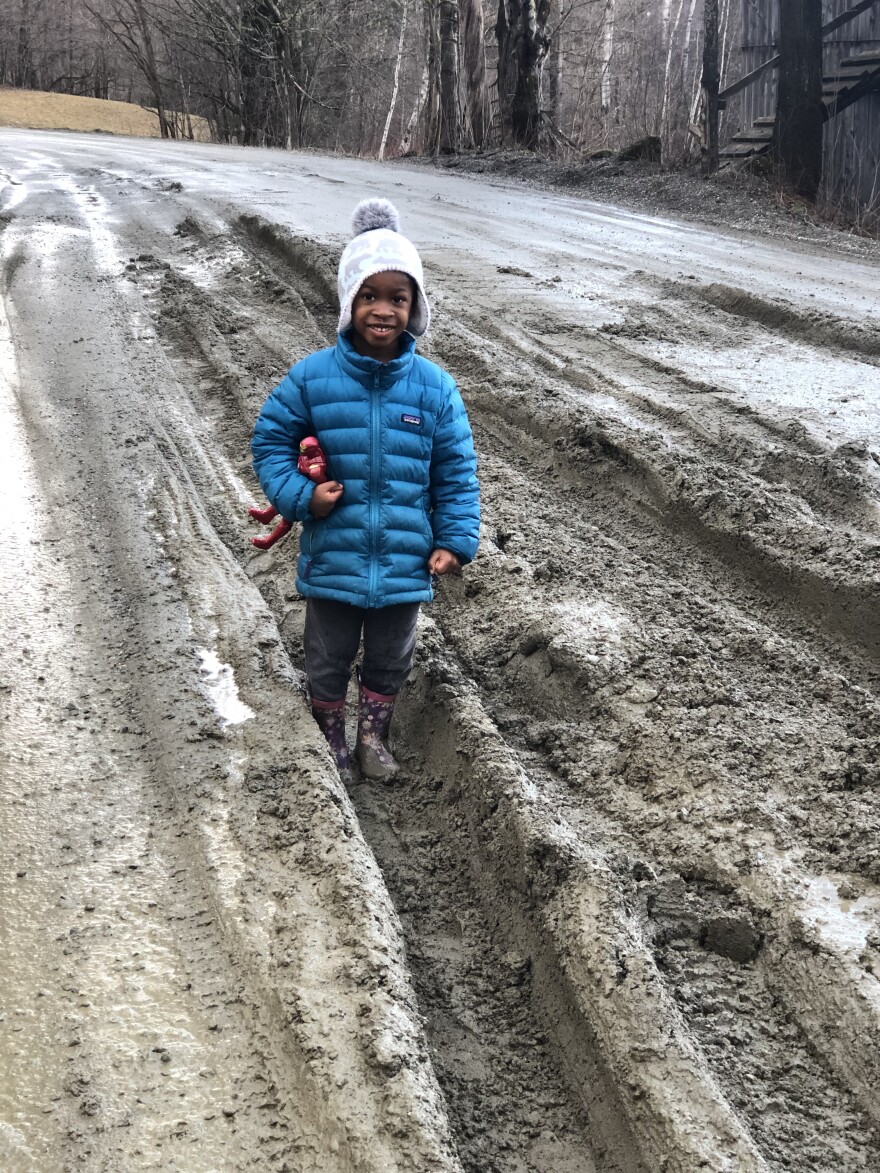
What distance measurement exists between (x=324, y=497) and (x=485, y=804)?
1.02 meters

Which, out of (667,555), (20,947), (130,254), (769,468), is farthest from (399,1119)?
(130,254)

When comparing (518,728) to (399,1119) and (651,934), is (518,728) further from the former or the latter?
(399,1119)

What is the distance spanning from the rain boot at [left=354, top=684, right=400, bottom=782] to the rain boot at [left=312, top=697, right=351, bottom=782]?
2.2 inches

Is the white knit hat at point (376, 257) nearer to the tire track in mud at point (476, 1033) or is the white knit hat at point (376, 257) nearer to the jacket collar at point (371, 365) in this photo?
the jacket collar at point (371, 365)

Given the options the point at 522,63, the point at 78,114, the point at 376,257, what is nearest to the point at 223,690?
the point at 376,257

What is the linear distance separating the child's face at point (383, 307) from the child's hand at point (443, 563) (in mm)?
625

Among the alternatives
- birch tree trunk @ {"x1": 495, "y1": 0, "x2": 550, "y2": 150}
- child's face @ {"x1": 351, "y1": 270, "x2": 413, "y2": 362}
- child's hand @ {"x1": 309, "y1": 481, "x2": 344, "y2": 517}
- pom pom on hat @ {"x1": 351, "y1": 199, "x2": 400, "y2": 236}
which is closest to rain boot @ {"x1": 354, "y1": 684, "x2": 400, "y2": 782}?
child's hand @ {"x1": 309, "y1": 481, "x2": 344, "y2": 517}

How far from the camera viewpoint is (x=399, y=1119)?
2039 millimetres

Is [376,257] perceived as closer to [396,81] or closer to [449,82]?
[449,82]

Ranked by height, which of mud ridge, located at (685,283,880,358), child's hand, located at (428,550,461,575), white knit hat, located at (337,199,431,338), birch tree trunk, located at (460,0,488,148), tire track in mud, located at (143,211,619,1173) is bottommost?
tire track in mud, located at (143,211,619,1173)

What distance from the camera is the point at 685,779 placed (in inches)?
122

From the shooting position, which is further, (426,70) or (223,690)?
(426,70)

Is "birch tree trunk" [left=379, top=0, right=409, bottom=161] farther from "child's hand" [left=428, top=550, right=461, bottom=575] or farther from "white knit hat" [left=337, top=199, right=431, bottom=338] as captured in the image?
"child's hand" [left=428, top=550, right=461, bottom=575]

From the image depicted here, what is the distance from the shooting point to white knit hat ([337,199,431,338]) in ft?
9.34
